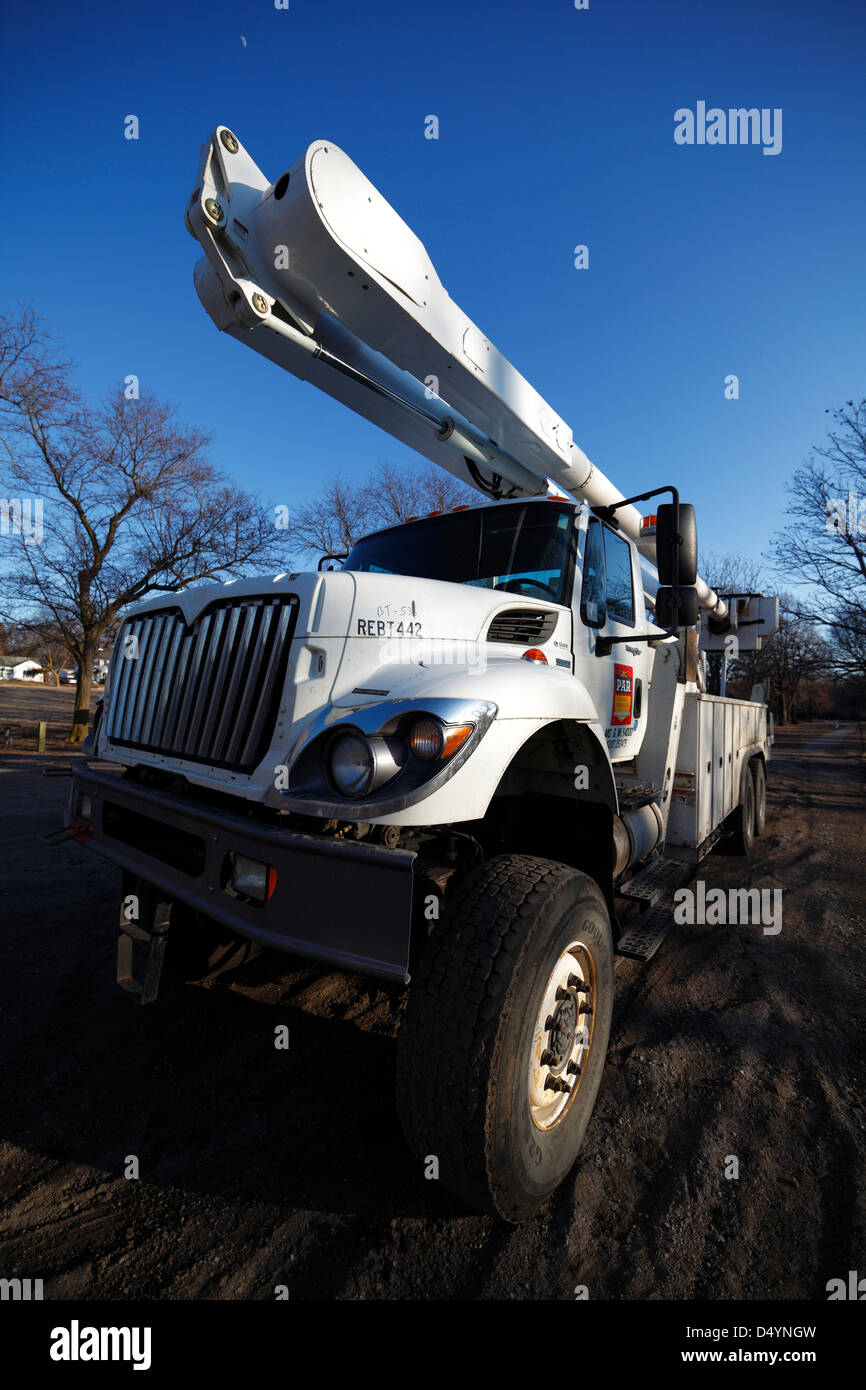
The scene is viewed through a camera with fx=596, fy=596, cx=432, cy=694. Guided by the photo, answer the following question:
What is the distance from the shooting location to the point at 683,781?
455cm

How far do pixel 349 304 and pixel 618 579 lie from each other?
2.33 meters

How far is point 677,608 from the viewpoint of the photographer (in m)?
3.35

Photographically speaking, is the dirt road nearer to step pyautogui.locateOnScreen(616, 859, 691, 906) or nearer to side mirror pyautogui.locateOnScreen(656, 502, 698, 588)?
step pyautogui.locateOnScreen(616, 859, 691, 906)

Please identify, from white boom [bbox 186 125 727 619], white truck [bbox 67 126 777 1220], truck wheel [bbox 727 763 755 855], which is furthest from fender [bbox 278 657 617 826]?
truck wheel [bbox 727 763 755 855]

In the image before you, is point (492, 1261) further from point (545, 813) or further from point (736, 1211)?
point (545, 813)

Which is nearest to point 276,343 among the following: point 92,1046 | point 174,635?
point 174,635

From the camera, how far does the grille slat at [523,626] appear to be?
9.59 ft

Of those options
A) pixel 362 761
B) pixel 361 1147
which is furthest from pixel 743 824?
pixel 362 761

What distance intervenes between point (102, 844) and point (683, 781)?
3.88m

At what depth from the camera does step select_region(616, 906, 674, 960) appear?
9.94ft

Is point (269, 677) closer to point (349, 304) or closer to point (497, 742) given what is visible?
point (497, 742)

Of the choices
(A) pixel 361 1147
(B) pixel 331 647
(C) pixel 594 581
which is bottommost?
(A) pixel 361 1147

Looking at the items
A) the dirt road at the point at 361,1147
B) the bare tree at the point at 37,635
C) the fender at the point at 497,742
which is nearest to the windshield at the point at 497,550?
the fender at the point at 497,742

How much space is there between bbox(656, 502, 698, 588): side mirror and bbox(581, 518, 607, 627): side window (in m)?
0.38
